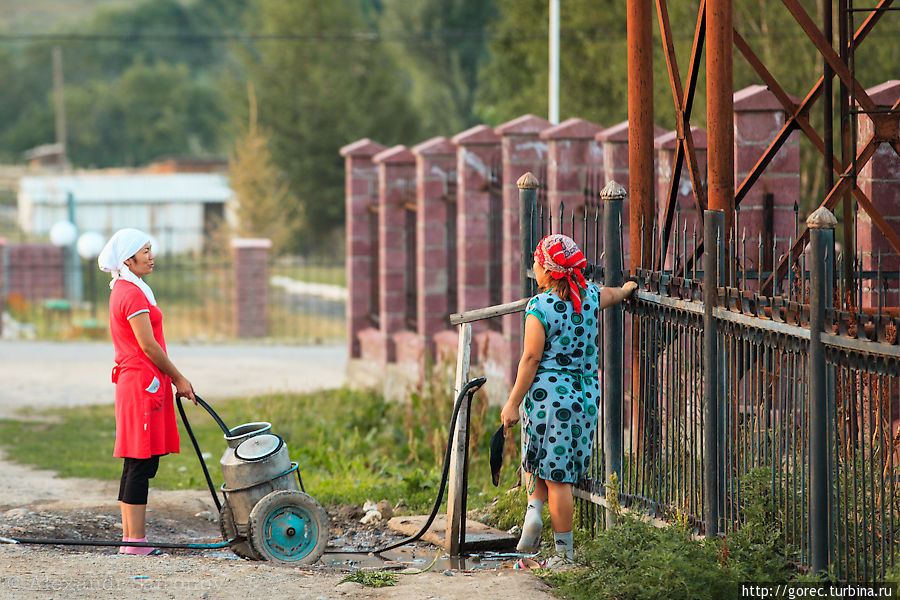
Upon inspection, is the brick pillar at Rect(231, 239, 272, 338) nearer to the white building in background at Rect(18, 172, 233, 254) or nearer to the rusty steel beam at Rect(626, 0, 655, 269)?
the rusty steel beam at Rect(626, 0, 655, 269)

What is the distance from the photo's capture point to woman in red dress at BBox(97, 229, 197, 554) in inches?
252

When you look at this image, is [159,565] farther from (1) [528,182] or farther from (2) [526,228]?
(1) [528,182]

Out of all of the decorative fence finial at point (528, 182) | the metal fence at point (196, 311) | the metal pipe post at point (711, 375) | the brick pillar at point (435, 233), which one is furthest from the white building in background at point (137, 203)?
the metal pipe post at point (711, 375)


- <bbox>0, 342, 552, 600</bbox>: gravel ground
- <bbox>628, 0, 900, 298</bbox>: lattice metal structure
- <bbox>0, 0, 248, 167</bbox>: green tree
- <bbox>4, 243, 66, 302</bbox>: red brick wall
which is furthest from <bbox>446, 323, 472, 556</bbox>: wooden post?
<bbox>0, 0, 248, 167</bbox>: green tree

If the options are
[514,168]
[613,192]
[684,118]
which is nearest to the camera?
[613,192]

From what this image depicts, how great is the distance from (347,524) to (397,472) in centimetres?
133

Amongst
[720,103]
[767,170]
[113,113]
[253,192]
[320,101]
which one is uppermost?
[113,113]

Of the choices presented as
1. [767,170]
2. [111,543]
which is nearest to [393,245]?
[767,170]

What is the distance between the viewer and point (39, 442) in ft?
37.0

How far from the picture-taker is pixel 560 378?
19.1 feet

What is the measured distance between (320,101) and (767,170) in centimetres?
3638

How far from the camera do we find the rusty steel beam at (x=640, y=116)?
22.9 ft

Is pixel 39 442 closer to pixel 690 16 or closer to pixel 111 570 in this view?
pixel 111 570

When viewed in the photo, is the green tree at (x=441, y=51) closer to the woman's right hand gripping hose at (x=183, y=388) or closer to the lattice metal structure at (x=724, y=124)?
the lattice metal structure at (x=724, y=124)
